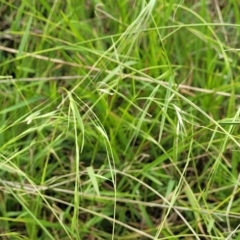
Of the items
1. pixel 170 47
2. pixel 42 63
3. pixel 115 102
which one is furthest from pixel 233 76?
pixel 42 63

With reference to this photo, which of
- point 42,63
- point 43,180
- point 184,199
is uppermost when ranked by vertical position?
point 42,63

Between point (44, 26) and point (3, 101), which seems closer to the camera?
point (3, 101)

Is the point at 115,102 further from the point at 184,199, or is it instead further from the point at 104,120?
the point at 184,199

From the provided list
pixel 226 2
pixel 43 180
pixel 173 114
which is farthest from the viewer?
pixel 226 2

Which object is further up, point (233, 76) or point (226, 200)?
point (233, 76)

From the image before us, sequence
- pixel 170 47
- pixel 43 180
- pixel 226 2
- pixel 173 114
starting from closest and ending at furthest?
1. pixel 43 180
2. pixel 173 114
3. pixel 170 47
4. pixel 226 2

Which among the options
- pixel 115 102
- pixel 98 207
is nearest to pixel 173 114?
pixel 115 102
